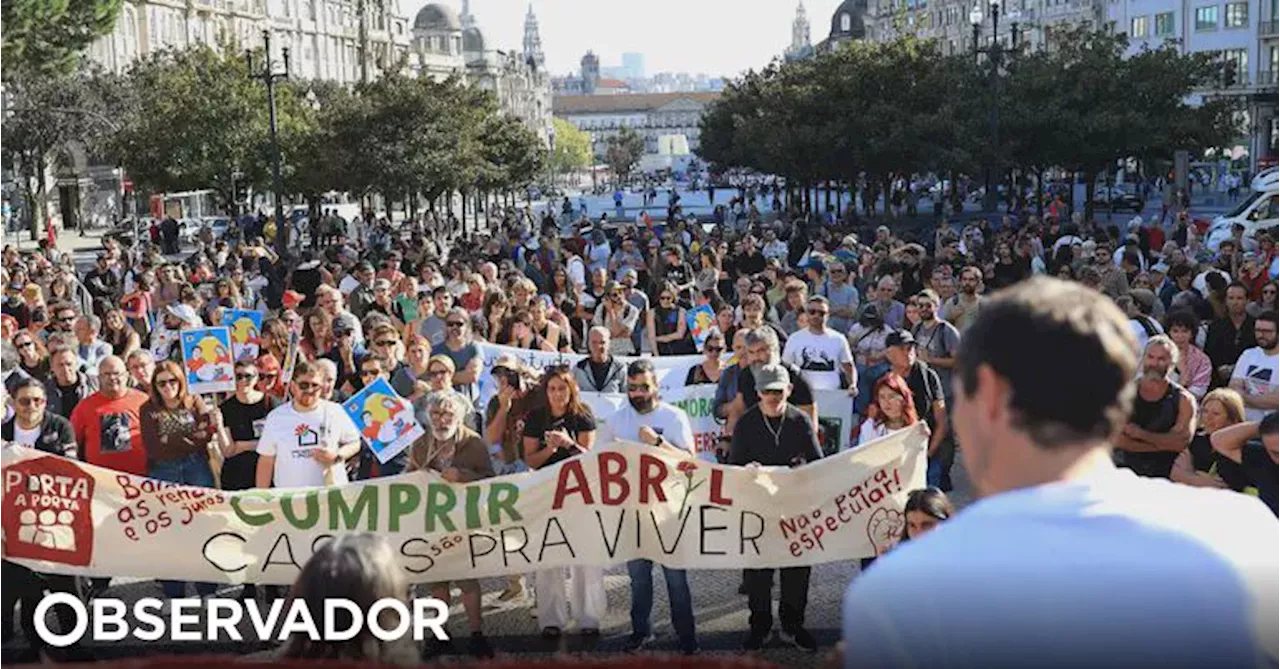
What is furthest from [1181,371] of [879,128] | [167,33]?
[167,33]

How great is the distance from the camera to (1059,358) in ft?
6.78

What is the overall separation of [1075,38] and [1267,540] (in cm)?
5033

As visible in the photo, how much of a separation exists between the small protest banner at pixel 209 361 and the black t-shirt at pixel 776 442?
437 centimetres

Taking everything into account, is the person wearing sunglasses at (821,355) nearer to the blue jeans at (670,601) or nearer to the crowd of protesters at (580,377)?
the crowd of protesters at (580,377)

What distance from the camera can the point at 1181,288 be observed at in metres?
14.2

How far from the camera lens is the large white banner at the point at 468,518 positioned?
787cm

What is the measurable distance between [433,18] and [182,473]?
155 m

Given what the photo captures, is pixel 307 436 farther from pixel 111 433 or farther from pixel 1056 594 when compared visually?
pixel 1056 594

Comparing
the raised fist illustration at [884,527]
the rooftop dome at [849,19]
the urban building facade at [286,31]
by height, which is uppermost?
the rooftop dome at [849,19]

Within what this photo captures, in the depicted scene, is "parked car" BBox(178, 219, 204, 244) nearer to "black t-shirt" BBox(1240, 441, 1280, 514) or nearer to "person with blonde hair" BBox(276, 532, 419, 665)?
"black t-shirt" BBox(1240, 441, 1280, 514)

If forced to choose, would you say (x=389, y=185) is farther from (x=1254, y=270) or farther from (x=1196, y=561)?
(x=1196, y=561)

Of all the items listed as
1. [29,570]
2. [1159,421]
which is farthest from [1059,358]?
[29,570]

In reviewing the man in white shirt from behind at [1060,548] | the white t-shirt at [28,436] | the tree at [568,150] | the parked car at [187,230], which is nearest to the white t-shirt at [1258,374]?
the white t-shirt at [28,436]

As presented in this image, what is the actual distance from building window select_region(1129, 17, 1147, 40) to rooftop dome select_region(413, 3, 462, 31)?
86.6 metres
